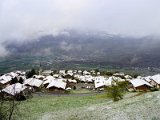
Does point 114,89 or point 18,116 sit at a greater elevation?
point 114,89

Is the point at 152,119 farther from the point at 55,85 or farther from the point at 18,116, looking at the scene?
the point at 55,85

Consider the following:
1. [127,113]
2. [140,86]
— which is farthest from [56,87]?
[127,113]

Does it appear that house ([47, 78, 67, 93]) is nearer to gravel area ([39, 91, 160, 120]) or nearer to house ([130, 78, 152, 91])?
house ([130, 78, 152, 91])

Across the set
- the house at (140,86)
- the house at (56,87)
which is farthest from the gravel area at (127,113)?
the house at (140,86)

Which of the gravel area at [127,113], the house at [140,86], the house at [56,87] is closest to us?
the gravel area at [127,113]

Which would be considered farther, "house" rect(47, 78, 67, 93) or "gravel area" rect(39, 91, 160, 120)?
"house" rect(47, 78, 67, 93)

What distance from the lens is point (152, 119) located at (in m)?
45.1

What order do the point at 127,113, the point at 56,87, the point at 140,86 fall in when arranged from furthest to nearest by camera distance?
the point at 56,87, the point at 140,86, the point at 127,113

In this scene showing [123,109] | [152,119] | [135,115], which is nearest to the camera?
[152,119]

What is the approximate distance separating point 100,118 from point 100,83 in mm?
89792

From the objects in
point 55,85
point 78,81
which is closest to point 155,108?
point 55,85

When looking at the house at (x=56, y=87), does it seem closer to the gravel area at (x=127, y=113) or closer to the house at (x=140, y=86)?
the house at (x=140, y=86)

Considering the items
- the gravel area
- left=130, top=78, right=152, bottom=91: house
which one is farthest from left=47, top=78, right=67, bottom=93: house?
the gravel area

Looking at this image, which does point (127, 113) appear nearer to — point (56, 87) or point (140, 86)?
point (140, 86)
